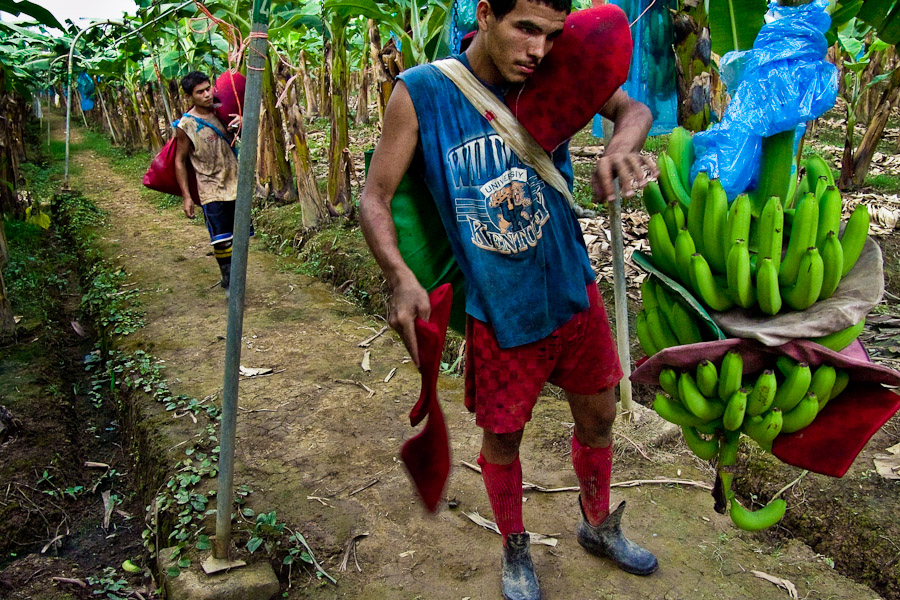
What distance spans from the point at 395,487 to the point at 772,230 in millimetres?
1985

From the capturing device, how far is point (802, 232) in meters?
1.64

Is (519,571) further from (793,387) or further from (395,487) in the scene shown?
(793,387)

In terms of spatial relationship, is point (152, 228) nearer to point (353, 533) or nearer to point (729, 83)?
point (353, 533)

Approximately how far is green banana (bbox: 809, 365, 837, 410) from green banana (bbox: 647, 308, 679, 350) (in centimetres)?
38

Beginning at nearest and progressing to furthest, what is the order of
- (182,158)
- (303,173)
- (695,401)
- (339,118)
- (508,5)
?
(508,5) < (695,401) < (182,158) < (339,118) < (303,173)

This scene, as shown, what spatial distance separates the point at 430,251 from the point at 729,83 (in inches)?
37.5

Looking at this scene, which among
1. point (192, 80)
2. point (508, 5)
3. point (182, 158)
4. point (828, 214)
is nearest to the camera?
point (508, 5)

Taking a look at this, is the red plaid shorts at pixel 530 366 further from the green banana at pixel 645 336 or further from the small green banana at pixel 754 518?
the small green banana at pixel 754 518

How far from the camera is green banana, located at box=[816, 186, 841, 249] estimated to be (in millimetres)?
1655

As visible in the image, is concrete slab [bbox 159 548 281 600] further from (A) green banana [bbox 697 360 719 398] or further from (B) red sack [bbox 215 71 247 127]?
(B) red sack [bbox 215 71 247 127]

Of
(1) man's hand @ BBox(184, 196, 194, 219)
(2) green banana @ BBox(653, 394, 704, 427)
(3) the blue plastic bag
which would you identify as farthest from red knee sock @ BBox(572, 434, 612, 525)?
(1) man's hand @ BBox(184, 196, 194, 219)

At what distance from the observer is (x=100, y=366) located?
5.05 m

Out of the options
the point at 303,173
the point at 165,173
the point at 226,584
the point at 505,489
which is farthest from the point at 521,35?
the point at 303,173

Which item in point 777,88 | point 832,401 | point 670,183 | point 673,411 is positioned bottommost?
point 673,411
